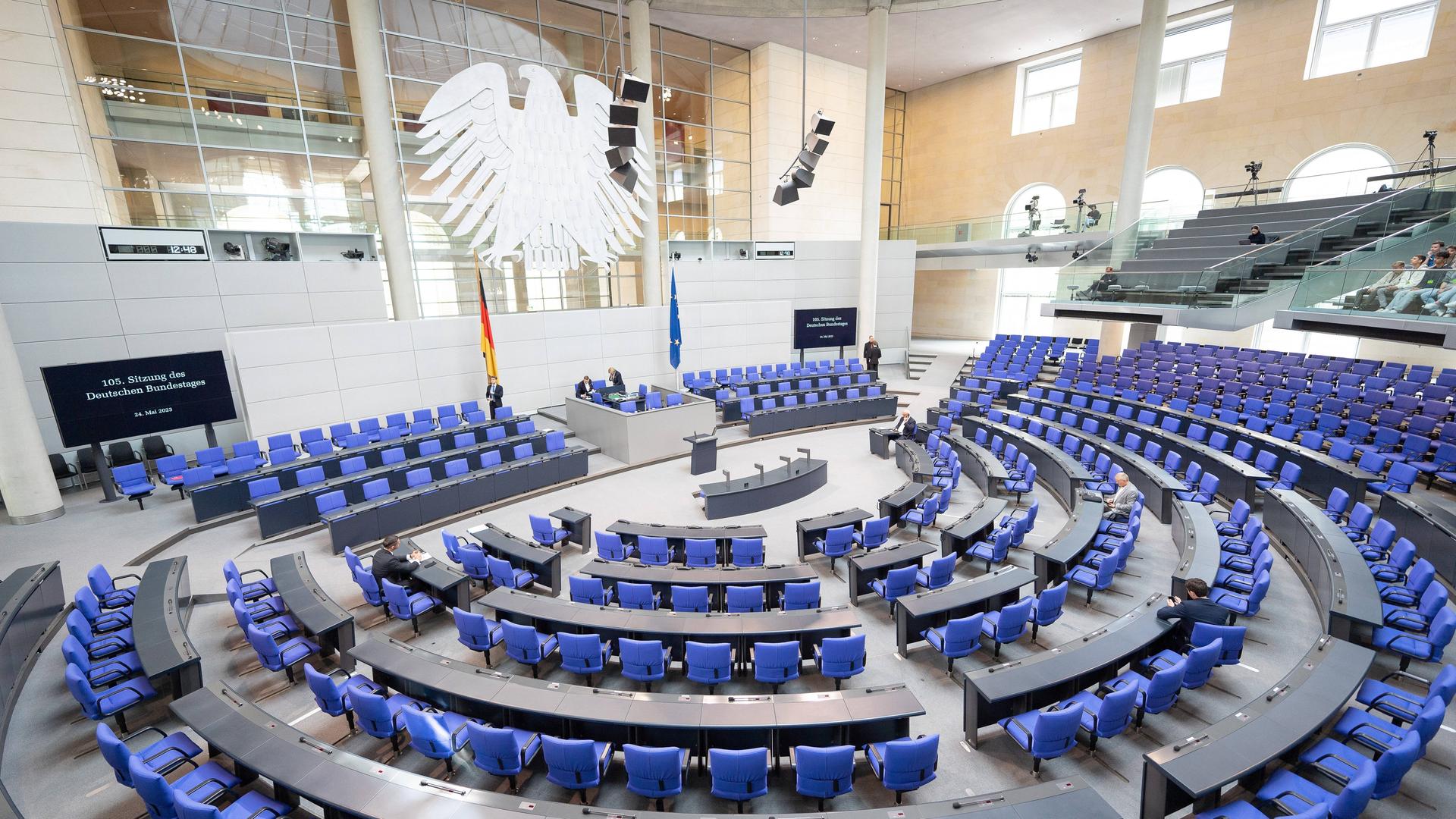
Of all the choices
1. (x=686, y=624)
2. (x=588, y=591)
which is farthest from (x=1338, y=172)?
(x=588, y=591)

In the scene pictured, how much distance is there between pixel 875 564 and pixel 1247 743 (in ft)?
13.0

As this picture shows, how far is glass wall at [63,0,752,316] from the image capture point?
1338 cm

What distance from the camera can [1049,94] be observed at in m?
25.9

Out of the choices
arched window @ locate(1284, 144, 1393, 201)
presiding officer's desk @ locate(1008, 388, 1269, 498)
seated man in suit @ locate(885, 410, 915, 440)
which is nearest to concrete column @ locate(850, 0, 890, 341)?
presiding officer's desk @ locate(1008, 388, 1269, 498)

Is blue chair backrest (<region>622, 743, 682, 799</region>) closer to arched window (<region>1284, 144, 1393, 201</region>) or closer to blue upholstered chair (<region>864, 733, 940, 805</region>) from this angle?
blue upholstered chair (<region>864, 733, 940, 805</region>)

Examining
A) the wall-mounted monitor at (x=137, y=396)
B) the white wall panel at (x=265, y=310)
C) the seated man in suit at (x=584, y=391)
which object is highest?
the white wall panel at (x=265, y=310)

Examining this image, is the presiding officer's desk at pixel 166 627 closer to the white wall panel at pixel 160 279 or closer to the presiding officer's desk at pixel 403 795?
the presiding officer's desk at pixel 403 795

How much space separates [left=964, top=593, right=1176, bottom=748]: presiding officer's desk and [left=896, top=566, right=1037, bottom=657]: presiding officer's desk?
1.12 metres

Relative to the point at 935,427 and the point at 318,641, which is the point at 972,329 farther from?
the point at 318,641

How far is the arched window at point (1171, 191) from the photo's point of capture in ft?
71.1

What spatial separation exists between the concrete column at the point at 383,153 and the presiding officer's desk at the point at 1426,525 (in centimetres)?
1936

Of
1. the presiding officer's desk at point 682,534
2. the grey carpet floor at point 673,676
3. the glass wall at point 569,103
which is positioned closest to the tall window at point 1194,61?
the glass wall at point 569,103

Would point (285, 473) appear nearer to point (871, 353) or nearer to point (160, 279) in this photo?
point (160, 279)

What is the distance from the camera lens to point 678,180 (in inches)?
863
